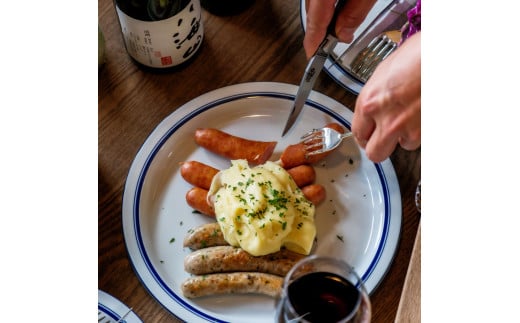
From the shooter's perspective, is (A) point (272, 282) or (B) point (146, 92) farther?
(B) point (146, 92)

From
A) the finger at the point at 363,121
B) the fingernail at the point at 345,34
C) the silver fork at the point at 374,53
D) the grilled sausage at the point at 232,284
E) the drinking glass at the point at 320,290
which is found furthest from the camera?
the silver fork at the point at 374,53

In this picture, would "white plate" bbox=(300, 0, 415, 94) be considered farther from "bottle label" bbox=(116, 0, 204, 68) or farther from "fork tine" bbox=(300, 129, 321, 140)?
"bottle label" bbox=(116, 0, 204, 68)

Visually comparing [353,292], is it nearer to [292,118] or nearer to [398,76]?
[398,76]

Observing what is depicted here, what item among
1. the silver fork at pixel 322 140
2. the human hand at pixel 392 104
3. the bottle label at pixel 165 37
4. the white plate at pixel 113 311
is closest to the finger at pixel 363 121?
the human hand at pixel 392 104

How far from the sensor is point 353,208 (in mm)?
1732

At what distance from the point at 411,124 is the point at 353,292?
1.25ft

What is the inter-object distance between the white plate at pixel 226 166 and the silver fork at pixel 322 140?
6 cm

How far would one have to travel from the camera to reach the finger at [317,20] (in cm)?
160

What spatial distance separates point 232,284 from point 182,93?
24.7 inches

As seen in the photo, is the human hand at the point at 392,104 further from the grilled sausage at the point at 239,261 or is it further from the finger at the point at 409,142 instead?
the grilled sausage at the point at 239,261

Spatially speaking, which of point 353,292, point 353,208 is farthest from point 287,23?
point 353,292

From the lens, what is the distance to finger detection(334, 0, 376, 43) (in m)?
A: 1.64

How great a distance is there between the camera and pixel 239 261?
5.22 feet
